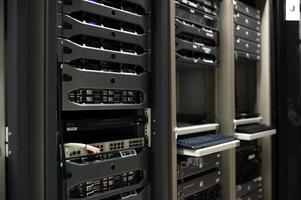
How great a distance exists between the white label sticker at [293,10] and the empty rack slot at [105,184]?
146 cm

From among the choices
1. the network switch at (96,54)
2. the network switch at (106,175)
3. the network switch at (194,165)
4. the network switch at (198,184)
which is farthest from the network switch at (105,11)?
the network switch at (198,184)

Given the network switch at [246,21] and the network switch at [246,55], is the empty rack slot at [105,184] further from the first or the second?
the network switch at [246,21]

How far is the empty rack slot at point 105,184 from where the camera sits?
1.02 meters

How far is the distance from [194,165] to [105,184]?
51 centimetres

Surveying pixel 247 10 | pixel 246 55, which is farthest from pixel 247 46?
pixel 247 10

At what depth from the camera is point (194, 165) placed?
4.79 ft

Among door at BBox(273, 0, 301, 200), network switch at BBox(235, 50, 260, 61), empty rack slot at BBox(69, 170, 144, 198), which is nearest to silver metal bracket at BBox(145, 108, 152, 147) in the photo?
empty rack slot at BBox(69, 170, 144, 198)

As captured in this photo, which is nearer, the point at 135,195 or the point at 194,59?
the point at 135,195

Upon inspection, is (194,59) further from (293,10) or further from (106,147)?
(293,10)

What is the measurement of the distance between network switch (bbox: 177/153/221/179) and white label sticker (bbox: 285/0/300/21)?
106 centimetres

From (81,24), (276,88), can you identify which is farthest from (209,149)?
(276,88)

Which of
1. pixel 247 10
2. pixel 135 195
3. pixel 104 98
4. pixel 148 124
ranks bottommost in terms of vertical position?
pixel 135 195

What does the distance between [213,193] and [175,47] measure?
2.55 ft

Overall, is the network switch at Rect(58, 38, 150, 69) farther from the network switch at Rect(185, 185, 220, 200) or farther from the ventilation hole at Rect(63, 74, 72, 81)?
the network switch at Rect(185, 185, 220, 200)
